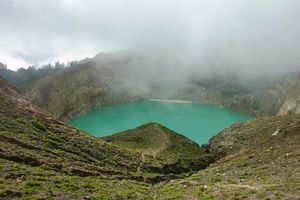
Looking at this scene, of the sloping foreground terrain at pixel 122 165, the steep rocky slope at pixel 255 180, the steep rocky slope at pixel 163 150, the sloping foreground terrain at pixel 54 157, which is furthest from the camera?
the steep rocky slope at pixel 163 150

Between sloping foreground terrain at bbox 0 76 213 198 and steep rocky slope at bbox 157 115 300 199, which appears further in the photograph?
sloping foreground terrain at bbox 0 76 213 198

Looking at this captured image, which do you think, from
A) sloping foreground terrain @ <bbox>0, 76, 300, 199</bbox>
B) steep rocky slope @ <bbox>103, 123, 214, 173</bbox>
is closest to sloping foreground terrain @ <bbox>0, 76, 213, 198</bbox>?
sloping foreground terrain @ <bbox>0, 76, 300, 199</bbox>

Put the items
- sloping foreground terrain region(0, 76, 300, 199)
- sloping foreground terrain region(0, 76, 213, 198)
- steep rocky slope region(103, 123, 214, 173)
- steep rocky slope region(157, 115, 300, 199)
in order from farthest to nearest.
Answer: steep rocky slope region(103, 123, 214, 173) → sloping foreground terrain region(0, 76, 213, 198) → sloping foreground terrain region(0, 76, 300, 199) → steep rocky slope region(157, 115, 300, 199)

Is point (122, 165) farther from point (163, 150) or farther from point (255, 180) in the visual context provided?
point (255, 180)

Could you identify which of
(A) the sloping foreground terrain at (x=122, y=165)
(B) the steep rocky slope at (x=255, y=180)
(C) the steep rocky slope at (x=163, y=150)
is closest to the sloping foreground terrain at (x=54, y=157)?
(A) the sloping foreground terrain at (x=122, y=165)

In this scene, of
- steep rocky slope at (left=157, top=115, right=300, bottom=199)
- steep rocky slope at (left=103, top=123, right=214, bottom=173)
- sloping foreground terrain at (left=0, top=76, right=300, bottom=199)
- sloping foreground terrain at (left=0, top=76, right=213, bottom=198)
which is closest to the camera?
steep rocky slope at (left=157, top=115, right=300, bottom=199)

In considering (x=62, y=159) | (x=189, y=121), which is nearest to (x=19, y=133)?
(x=62, y=159)

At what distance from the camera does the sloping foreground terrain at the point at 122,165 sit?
23062 mm

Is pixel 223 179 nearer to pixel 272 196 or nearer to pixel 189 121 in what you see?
pixel 272 196

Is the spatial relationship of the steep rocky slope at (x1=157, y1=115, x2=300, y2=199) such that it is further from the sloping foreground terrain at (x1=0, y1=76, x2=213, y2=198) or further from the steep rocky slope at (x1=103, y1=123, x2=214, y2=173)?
the steep rocky slope at (x1=103, y1=123, x2=214, y2=173)

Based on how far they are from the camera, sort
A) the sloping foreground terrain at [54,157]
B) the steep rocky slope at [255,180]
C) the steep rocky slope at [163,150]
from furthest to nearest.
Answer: the steep rocky slope at [163,150]
the sloping foreground terrain at [54,157]
the steep rocky slope at [255,180]

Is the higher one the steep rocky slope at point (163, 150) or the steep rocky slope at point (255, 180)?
the steep rocky slope at point (163, 150)

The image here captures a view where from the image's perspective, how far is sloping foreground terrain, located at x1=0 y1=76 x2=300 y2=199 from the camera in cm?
2306

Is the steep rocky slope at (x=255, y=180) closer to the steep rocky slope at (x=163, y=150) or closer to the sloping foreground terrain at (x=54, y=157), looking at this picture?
the sloping foreground terrain at (x=54, y=157)
